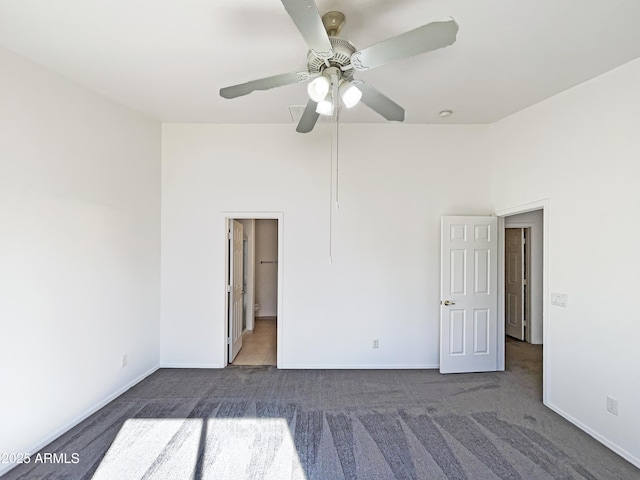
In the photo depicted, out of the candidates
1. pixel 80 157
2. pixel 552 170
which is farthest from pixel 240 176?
pixel 552 170

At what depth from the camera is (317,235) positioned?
3.84 m

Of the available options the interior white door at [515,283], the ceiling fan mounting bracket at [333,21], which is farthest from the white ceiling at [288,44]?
the interior white door at [515,283]

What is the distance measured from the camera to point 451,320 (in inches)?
146

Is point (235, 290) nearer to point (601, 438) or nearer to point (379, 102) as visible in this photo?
point (379, 102)

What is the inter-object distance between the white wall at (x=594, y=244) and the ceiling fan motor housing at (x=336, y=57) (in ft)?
7.28

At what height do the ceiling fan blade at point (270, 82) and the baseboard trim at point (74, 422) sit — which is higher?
the ceiling fan blade at point (270, 82)

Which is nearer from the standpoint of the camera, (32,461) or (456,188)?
(32,461)

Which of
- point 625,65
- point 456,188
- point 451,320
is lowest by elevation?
point 451,320

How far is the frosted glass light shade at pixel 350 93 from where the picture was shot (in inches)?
71.9

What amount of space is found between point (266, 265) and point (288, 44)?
5.20 meters

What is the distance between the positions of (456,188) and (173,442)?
3907 millimetres

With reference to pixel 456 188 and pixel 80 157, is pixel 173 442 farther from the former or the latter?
pixel 456 188

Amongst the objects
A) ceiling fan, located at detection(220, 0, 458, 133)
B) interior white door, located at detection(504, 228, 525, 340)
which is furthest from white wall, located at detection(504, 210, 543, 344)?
ceiling fan, located at detection(220, 0, 458, 133)

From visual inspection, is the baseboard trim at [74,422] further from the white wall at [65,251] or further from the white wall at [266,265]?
the white wall at [266,265]
